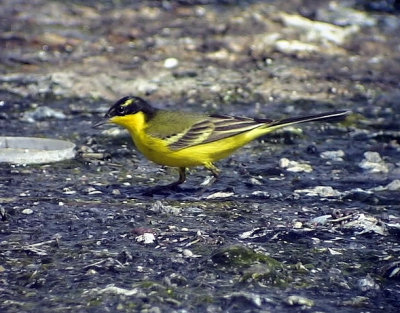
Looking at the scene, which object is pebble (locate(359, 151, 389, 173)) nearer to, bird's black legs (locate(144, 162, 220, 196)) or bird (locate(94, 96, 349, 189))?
bird (locate(94, 96, 349, 189))

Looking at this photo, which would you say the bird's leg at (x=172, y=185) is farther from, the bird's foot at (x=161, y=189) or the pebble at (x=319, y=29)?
the pebble at (x=319, y=29)

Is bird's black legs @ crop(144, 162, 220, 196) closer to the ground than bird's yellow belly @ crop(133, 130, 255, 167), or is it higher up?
closer to the ground

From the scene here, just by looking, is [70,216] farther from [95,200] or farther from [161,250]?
[161,250]

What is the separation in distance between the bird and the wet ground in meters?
0.24

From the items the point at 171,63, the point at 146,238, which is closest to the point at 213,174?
the point at 146,238

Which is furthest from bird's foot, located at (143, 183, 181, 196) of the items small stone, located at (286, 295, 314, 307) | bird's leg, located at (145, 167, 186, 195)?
small stone, located at (286, 295, 314, 307)

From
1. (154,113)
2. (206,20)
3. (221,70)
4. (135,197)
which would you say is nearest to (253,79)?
(221,70)

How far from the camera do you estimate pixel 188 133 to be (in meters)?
7.04

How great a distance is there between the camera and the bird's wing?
6945 mm

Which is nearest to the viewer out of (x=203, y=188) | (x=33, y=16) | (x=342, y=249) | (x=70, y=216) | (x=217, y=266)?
(x=217, y=266)

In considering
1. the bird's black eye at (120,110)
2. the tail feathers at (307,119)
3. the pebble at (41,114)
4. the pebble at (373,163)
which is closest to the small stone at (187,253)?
the tail feathers at (307,119)

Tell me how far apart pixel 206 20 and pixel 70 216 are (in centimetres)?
604

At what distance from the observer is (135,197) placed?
6758 millimetres

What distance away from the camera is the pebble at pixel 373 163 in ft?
24.8
